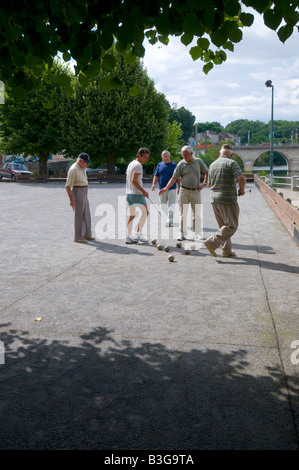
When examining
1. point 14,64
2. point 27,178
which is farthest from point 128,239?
point 27,178

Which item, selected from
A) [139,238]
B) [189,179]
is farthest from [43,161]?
[189,179]

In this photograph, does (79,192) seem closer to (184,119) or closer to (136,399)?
(136,399)

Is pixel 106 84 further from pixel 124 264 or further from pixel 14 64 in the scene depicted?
pixel 124 264

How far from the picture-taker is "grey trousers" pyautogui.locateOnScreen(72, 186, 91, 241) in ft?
32.0

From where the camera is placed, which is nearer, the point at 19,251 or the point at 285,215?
the point at 19,251

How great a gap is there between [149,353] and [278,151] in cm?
10042

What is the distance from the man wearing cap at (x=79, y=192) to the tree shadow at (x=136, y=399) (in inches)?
224

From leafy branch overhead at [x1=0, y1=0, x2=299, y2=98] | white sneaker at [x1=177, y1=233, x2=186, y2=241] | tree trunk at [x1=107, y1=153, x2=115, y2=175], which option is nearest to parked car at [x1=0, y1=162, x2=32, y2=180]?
tree trunk at [x1=107, y1=153, x2=115, y2=175]

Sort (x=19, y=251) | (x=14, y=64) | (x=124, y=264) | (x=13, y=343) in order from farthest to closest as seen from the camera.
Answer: (x=19, y=251)
(x=124, y=264)
(x=13, y=343)
(x=14, y=64)

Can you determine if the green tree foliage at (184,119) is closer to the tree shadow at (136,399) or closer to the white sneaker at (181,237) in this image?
the white sneaker at (181,237)

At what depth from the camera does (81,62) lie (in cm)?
347

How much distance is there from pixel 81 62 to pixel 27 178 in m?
38.8

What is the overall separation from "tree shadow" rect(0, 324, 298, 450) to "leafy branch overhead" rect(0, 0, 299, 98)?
2328 mm

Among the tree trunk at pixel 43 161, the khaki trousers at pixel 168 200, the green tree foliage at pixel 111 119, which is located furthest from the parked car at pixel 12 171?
the khaki trousers at pixel 168 200
